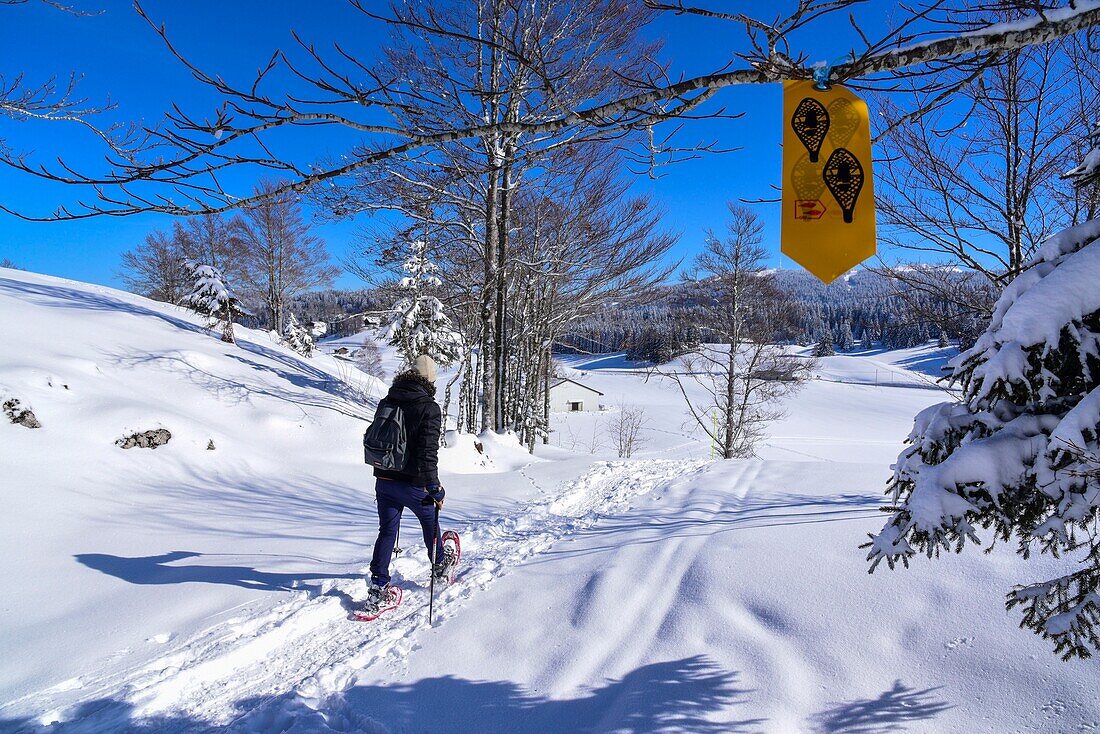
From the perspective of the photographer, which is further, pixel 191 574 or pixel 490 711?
pixel 191 574

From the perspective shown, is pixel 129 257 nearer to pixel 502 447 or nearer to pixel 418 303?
pixel 418 303

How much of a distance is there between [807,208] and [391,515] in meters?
3.09

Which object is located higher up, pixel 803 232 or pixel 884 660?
pixel 803 232

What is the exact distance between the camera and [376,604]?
3.41 meters

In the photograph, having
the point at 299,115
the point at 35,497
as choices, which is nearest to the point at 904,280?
the point at 299,115

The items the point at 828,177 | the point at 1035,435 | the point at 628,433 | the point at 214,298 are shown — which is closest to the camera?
the point at 1035,435

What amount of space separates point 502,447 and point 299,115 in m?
8.95

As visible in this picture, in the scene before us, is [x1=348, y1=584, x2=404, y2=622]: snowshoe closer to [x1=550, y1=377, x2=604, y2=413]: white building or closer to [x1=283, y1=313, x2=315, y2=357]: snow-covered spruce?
[x1=283, y1=313, x2=315, y2=357]: snow-covered spruce

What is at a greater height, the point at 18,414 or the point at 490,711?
the point at 18,414

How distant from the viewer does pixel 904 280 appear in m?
5.55

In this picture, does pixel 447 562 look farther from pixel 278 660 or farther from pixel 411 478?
pixel 278 660

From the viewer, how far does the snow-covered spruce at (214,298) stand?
36.9ft

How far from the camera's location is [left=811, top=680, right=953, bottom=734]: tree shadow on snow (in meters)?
1.96

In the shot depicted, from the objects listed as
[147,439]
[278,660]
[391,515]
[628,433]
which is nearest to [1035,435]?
[391,515]
